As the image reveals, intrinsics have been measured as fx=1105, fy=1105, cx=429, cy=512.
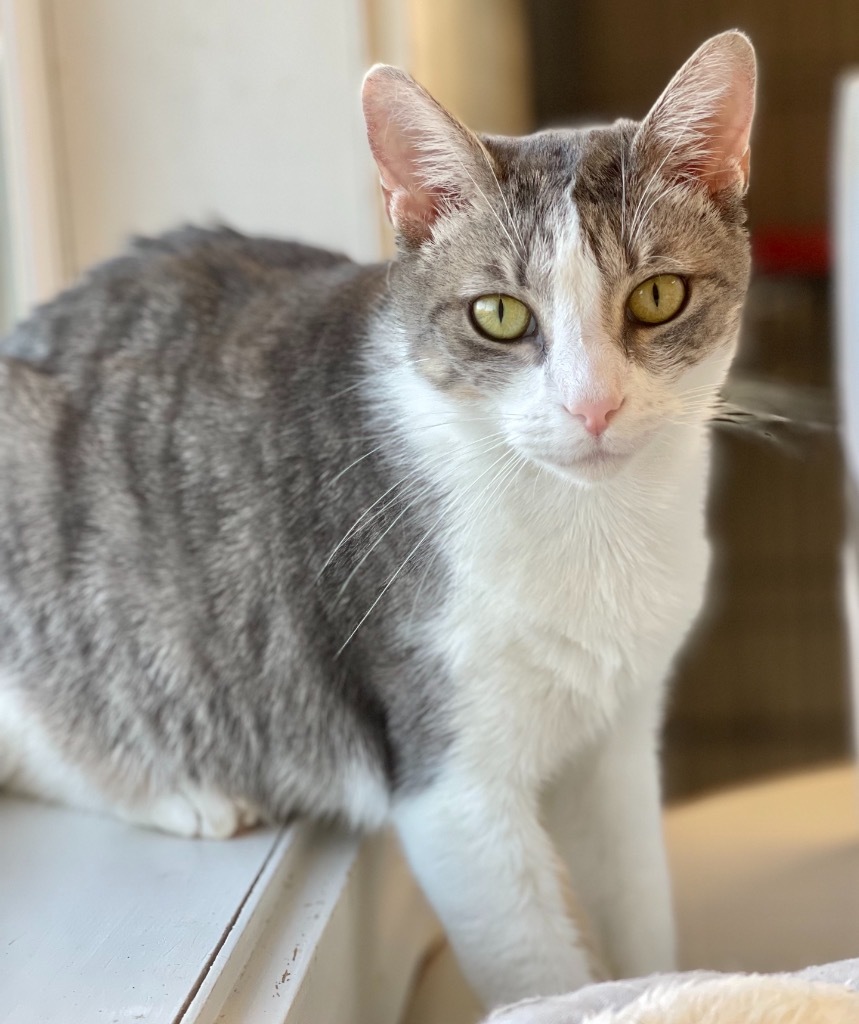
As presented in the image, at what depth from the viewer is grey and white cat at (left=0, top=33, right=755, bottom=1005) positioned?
79 centimetres

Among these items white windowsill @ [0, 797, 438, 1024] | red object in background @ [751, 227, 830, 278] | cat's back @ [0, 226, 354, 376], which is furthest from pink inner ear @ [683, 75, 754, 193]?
red object in background @ [751, 227, 830, 278]

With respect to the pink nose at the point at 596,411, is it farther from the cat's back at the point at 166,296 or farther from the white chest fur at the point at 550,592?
the cat's back at the point at 166,296

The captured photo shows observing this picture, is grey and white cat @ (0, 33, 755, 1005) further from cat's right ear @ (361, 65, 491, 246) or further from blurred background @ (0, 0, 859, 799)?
blurred background @ (0, 0, 859, 799)

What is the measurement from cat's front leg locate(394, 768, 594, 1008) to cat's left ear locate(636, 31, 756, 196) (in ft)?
1.66

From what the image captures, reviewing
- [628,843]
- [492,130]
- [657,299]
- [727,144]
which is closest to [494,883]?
[628,843]

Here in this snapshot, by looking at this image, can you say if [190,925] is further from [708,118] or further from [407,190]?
[708,118]

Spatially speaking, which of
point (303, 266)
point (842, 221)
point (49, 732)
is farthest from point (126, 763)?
point (842, 221)

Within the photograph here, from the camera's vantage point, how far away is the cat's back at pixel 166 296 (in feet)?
3.44

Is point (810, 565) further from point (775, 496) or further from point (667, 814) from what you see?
point (667, 814)

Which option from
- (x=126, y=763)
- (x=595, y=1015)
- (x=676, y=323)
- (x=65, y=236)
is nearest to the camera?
(x=595, y=1015)

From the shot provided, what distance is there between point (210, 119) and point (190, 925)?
948 millimetres

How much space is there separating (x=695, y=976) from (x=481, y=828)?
0.22 m

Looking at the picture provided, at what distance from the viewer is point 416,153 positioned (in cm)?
82

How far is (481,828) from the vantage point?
2.97 feet
